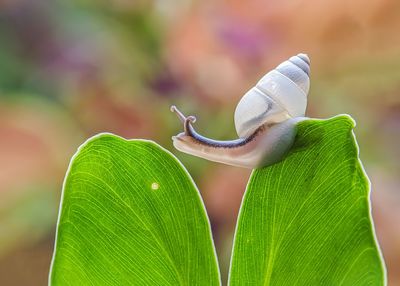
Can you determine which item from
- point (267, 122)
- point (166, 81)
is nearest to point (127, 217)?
point (267, 122)

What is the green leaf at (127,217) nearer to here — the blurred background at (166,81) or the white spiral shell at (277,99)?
the white spiral shell at (277,99)

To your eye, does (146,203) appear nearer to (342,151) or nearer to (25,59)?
(342,151)

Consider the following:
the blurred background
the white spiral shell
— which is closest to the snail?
the white spiral shell

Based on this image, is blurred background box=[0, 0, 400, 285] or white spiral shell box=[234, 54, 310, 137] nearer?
white spiral shell box=[234, 54, 310, 137]

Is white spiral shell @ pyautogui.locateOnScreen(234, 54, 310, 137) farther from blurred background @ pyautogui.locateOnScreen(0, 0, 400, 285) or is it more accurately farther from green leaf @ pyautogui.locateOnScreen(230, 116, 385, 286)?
blurred background @ pyautogui.locateOnScreen(0, 0, 400, 285)

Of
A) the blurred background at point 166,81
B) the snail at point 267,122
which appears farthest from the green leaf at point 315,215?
the blurred background at point 166,81

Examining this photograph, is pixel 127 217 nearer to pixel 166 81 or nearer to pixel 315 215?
pixel 315 215
